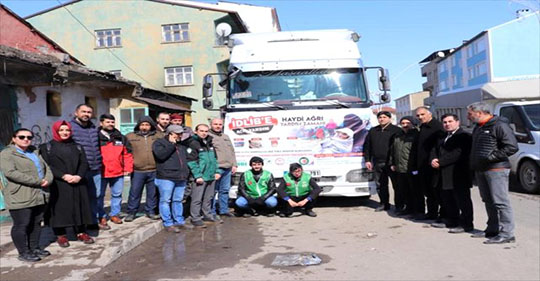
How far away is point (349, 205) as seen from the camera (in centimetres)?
917

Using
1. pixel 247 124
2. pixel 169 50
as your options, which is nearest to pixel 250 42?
pixel 247 124

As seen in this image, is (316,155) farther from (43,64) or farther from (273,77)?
(43,64)

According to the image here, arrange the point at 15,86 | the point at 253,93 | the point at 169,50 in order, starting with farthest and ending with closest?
1. the point at 169,50
2. the point at 253,93
3. the point at 15,86

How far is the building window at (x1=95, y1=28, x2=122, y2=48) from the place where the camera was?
30312mm

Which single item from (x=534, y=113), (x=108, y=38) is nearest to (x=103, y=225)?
(x=534, y=113)

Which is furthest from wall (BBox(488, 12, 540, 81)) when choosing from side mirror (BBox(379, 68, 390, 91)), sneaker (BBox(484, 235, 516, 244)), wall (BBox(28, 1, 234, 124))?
sneaker (BBox(484, 235, 516, 244))

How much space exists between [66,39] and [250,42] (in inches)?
992

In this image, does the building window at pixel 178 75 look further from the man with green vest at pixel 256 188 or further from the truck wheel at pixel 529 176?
the truck wheel at pixel 529 176

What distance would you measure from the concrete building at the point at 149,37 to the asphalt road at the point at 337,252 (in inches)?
882

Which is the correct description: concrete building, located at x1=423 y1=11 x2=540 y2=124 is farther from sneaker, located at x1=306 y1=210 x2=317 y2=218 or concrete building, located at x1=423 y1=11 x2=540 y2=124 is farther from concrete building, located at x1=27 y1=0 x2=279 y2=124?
sneaker, located at x1=306 y1=210 x2=317 y2=218

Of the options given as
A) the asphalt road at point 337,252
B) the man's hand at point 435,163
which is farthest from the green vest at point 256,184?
the man's hand at point 435,163

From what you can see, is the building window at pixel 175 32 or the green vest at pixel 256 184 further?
the building window at pixel 175 32

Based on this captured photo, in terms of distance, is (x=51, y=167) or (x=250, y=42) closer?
(x=51, y=167)

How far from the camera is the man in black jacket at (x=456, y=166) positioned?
20.7ft
